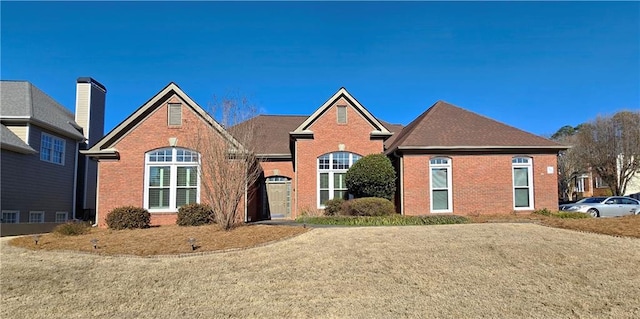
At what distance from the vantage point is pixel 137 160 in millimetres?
19328

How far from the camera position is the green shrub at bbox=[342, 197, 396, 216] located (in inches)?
686

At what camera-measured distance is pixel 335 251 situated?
36.3 feet

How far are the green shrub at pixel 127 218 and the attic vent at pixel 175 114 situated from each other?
14.2 ft

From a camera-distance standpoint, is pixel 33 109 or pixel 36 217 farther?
pixel 33 109

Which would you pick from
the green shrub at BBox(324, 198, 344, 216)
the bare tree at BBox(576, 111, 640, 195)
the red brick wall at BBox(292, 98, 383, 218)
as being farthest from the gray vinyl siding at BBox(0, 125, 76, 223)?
the bare tree at BBox(576, 111, 640, 195)

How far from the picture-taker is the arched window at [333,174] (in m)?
21.2

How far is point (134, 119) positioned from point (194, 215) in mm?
5533

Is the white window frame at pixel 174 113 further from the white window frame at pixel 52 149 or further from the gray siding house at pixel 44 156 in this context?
the white window frame at pixel 52 149

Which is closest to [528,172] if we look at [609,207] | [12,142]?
[609,207]

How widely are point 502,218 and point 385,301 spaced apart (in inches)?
444

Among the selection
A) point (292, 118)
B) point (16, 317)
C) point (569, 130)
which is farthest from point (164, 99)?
point (569, 130)

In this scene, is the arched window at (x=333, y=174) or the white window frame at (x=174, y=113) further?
the arched window at (x=333, y=174)

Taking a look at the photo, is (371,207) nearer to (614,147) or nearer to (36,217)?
(36,217)

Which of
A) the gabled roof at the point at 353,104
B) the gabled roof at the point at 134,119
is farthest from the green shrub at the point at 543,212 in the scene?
the gabled roof at the point at 134,119
